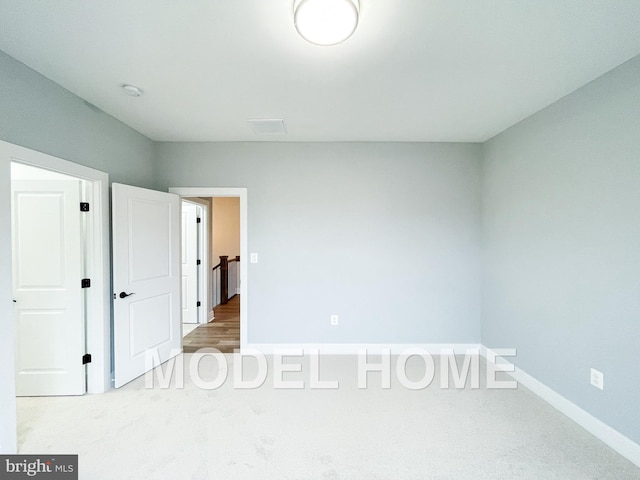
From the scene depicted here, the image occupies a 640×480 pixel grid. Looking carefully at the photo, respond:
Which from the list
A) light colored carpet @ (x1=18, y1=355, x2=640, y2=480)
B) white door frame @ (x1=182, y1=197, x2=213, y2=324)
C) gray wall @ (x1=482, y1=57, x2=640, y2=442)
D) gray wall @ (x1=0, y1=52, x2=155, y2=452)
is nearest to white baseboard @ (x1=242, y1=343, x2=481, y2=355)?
gray wall @ (x1=482, y1=57, x2=640, y2=442)

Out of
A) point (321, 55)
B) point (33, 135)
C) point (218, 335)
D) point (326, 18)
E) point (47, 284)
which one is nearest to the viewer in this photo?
point (326, 18)

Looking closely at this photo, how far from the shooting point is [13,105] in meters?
1.88

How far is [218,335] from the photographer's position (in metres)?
4.24

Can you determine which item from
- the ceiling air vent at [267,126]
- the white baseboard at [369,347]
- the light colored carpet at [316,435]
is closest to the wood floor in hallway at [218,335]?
the white baseboard at [369,347]

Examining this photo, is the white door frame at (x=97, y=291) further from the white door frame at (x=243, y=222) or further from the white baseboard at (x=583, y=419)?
the white baseboard at (x=583, y=419)

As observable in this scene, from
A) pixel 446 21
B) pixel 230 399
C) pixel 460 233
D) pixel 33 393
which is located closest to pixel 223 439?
pixel 230 399

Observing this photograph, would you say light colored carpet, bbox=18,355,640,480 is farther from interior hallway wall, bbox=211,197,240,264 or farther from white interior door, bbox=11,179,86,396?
interior hallway wall, bbox=211,197,240,264

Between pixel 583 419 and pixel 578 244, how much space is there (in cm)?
132

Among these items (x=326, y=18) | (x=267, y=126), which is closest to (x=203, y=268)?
(x=267, y=126)

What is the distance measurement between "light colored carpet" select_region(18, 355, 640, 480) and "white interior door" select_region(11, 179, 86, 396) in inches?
10.3

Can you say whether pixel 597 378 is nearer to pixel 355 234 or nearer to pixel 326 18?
pixel 355 234

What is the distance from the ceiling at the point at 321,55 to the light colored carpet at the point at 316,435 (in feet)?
8.40

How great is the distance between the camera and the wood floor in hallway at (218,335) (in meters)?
3.81

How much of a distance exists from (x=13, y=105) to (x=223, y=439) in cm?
262
